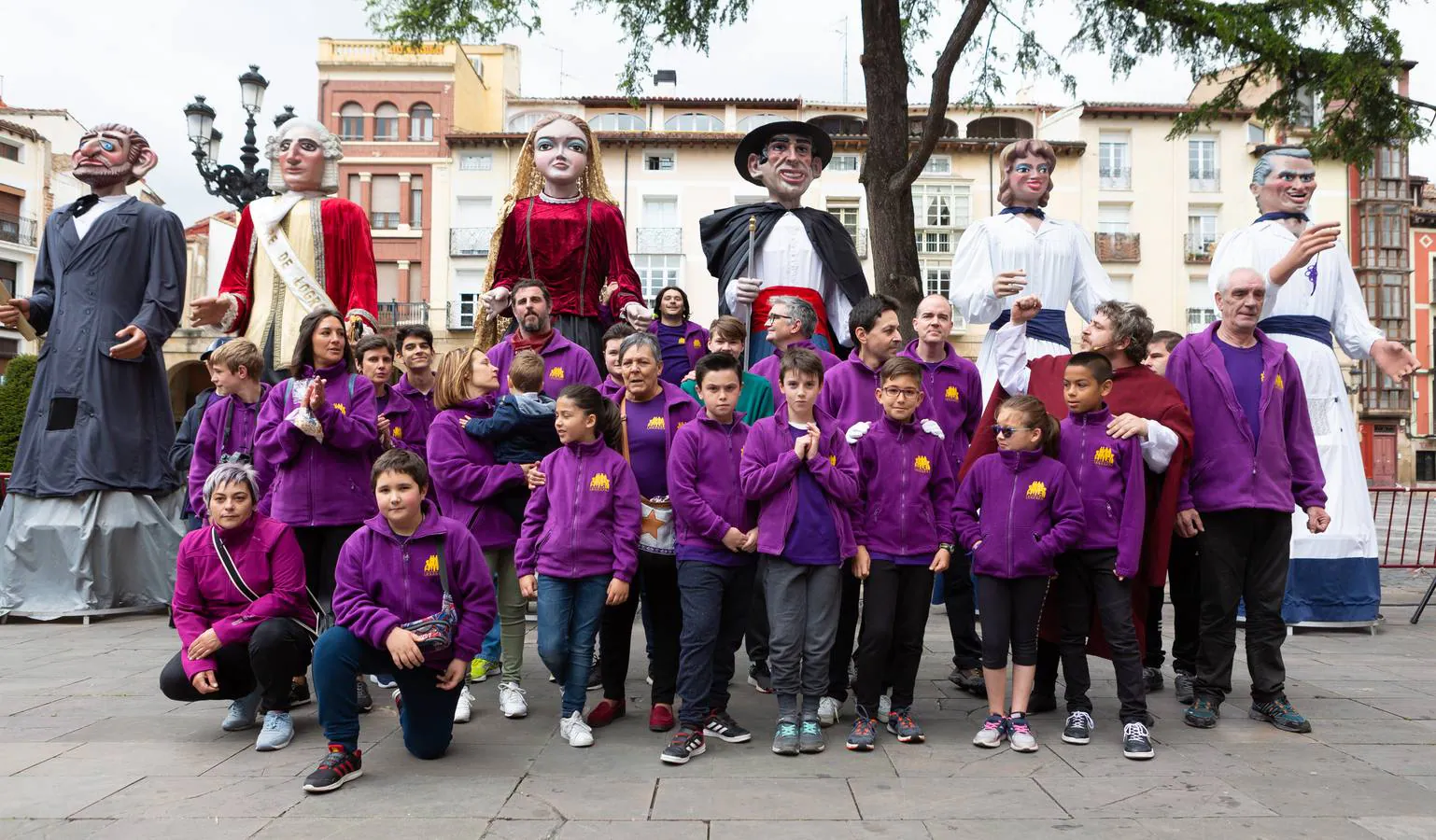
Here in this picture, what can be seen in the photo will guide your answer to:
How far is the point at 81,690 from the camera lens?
5270 mm

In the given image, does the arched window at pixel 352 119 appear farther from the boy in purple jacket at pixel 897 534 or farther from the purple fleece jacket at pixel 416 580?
the boy in purple jacket at pixel 897 534

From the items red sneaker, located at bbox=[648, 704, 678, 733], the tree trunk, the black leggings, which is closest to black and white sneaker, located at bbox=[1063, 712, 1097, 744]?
the black leggings

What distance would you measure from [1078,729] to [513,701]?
2.38 meters

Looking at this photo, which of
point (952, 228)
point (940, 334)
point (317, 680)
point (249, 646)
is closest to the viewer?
point (317, 680)

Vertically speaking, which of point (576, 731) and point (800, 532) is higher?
point (800, 532)

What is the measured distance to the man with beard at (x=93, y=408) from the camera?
7.35 m

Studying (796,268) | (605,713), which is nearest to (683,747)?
(605,713)

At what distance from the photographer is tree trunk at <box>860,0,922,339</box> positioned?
30.2ft

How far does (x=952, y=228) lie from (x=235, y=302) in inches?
1323

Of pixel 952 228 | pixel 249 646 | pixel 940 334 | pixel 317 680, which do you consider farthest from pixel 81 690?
pixel 952 228

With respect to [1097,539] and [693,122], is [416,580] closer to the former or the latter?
[1097,539]

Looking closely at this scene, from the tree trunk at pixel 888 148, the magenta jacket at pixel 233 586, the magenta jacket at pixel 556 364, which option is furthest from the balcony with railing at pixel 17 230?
the magenta jacket at pixel 233 586

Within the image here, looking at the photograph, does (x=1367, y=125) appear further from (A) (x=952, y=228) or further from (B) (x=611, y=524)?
(A) (x=952, y=228)

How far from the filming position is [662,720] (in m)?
4.62
